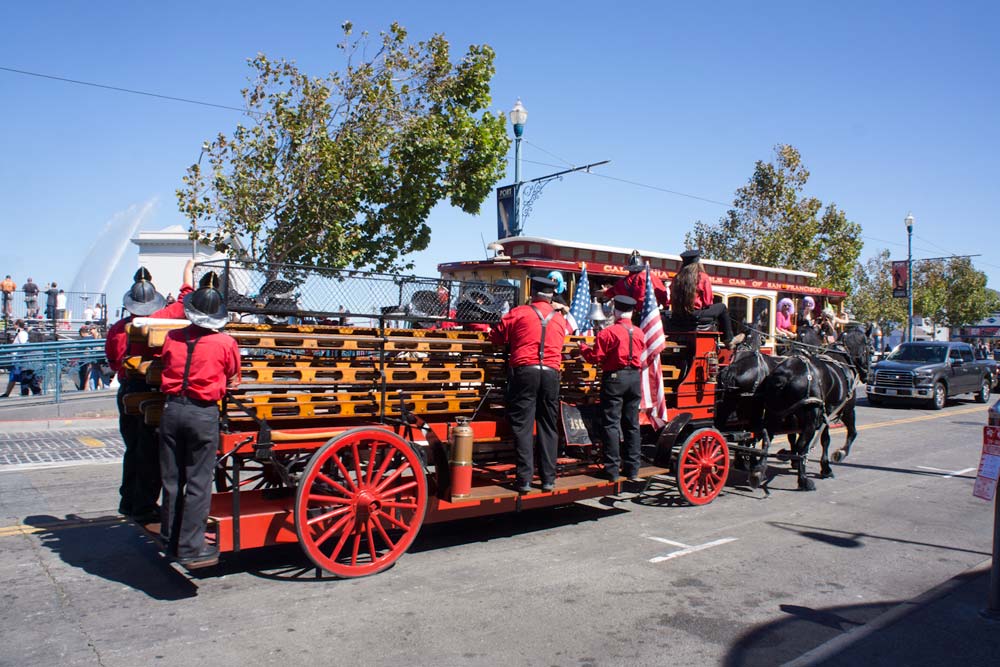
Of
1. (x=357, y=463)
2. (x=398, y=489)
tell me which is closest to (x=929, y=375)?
(x=398, y=489)

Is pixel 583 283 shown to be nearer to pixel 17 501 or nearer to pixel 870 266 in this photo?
pixel 17 501

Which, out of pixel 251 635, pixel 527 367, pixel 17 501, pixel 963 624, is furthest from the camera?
pixel 17 501

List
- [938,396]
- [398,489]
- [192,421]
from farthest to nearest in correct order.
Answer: [938,396] → [398,489] → [192,421]

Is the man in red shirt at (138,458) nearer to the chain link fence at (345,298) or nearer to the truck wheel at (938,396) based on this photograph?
the chain link fence at (345,298)

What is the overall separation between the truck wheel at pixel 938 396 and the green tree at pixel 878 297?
88.4 ft

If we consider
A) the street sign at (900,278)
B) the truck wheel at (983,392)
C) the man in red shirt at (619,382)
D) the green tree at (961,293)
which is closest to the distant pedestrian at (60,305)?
the man in red shirt at (619,382)

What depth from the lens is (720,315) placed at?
888cm

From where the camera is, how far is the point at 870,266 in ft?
Result: 167

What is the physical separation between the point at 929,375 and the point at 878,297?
32792mm

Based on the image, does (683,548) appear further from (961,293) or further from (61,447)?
(961,293)

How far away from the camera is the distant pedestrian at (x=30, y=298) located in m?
20.4

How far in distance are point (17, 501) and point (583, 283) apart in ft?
24.2

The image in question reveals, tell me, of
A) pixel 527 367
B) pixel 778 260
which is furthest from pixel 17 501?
pixel 778 260

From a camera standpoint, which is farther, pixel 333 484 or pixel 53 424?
pixel 53 424
